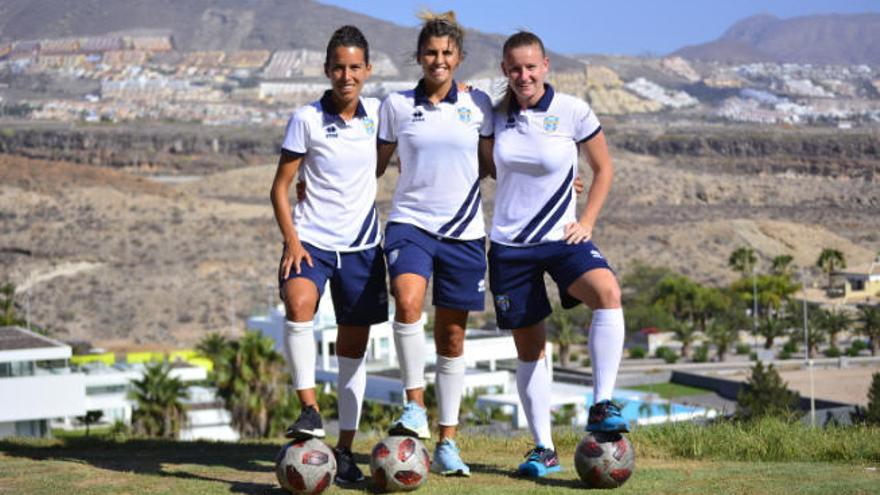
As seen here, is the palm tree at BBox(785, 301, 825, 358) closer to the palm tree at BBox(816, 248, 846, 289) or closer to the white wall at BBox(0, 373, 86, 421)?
the palm tree at BBox(816, 248, 846, 289)

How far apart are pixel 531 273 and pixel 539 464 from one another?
114 centimetres

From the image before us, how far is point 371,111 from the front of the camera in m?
9.21

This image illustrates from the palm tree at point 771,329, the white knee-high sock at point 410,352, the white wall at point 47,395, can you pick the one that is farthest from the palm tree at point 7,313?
the white knee-high sock at point 410,352

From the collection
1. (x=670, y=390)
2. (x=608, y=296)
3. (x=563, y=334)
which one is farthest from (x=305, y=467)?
(x=563, y=334)

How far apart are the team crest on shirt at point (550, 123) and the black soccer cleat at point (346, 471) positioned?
2.24 metres

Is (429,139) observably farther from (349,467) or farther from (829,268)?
Answer: (829,268)

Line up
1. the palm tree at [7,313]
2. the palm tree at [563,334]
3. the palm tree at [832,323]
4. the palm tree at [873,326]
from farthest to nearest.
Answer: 1. the palm tree at [832,323]
2. the palm tree at [873,326]
3. the palm tree at [563,334]
4. the palm tree at [7,313]

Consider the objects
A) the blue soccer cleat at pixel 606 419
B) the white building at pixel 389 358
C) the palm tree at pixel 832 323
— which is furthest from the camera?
the palm tree at pixel 832 323

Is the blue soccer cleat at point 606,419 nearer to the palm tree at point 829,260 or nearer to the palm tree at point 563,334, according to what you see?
the palm tree at point 563,334

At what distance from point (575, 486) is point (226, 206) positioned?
319 feet

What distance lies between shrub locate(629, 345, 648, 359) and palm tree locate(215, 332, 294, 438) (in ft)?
98.8

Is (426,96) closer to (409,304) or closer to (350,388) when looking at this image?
(409,304)

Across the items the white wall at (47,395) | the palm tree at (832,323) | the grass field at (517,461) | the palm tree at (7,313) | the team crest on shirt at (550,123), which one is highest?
the team crest on shirt at (550,123)

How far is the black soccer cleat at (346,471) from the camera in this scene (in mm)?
9086
